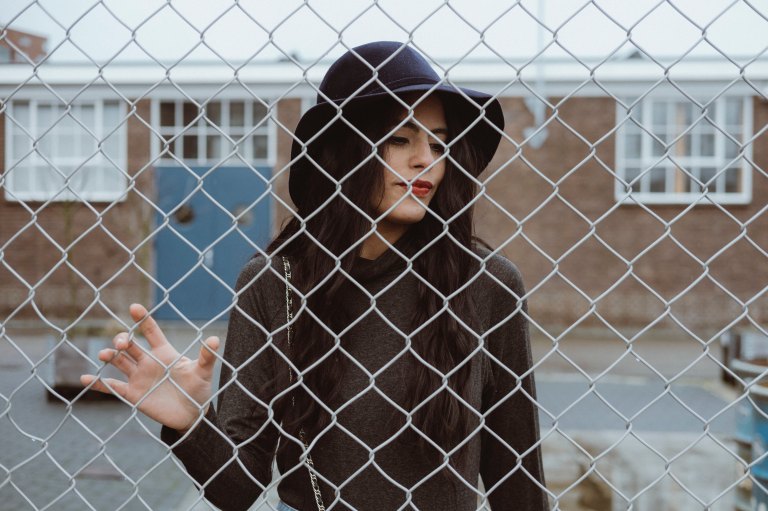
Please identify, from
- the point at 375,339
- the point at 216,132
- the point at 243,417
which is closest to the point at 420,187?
the point at 375,339

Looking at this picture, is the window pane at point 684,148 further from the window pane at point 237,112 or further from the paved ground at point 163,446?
the window pane at point 237,112

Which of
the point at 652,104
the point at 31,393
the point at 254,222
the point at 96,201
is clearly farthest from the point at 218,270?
the point at 652,104

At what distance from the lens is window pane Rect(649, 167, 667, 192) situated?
12.0 metres

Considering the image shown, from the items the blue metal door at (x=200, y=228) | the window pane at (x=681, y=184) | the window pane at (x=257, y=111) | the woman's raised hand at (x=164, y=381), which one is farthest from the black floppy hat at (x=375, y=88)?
the window pane at (x=681, y=184)

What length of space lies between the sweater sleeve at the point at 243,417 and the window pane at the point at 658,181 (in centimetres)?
1164

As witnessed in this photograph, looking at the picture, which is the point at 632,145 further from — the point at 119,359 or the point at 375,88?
the point at 119,359

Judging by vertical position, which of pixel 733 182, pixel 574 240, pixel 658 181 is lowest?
pixel 574 240

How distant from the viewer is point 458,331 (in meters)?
1.54

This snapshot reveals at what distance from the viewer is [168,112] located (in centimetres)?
1228

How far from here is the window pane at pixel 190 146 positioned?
1236 cm

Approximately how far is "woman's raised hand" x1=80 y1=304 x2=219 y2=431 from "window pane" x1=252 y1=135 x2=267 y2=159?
445 inches

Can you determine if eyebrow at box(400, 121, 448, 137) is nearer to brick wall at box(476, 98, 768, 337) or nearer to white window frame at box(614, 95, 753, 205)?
brick wall at box(476, 98, 768, 337)

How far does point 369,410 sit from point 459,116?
701mm

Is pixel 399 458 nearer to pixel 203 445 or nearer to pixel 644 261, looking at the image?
pixel 203 445
